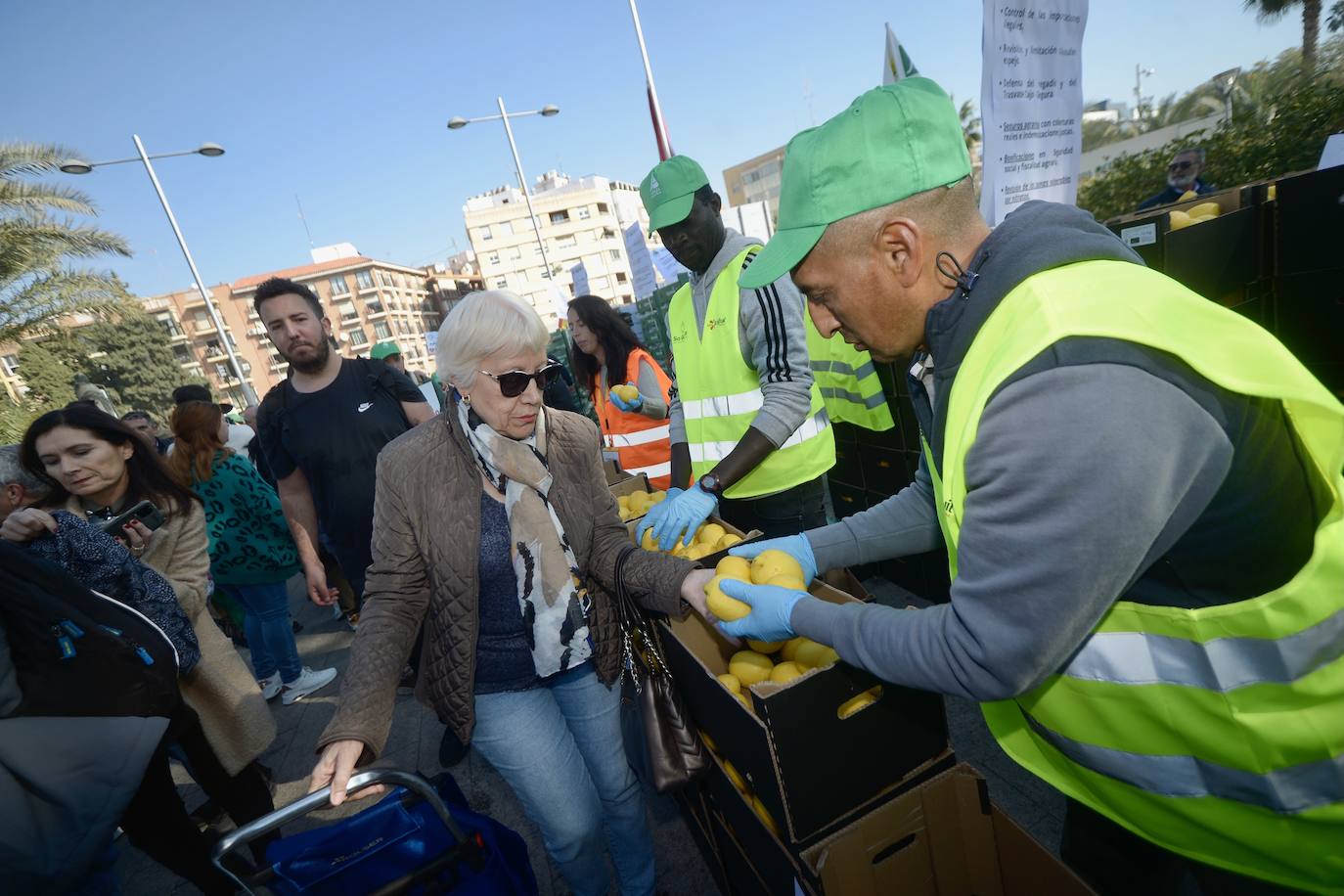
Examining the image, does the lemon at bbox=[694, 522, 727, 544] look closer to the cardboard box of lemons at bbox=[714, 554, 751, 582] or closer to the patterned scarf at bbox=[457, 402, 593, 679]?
the cardboard box of lemons at bbox=[714, 554, 751, 582]

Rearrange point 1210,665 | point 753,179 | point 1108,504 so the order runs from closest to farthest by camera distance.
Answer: point 1108,504, point 1210,665, point 753,179

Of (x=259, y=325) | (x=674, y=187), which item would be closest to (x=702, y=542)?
(x=674, y=187)

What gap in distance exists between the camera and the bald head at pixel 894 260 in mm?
1212

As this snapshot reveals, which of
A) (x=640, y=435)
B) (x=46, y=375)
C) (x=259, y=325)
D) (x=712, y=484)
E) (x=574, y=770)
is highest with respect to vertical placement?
(x=259, y=325)

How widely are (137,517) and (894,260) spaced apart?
3.66m

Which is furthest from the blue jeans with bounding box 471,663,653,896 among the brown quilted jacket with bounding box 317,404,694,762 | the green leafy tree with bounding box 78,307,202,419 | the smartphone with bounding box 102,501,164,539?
the green leafy tree with bounding box 78,307,202,419

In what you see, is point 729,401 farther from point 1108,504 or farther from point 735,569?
point 1108,504

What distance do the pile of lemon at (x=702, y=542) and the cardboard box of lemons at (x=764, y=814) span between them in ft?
2.89

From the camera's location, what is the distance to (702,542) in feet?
8.40

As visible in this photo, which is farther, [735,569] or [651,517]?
[651,517]

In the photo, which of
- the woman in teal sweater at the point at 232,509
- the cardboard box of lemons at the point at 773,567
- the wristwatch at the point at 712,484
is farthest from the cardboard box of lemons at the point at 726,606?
the woman in teal sweater at the point at 232,509

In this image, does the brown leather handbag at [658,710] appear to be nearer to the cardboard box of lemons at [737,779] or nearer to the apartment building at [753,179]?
the cardboard box of lemons at [737,779]

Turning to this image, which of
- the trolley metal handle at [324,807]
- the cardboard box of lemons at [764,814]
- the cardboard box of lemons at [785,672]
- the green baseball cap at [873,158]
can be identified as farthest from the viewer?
the cardboard box of lemons at [785,672]

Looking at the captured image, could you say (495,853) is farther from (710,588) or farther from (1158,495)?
(1158,495)
